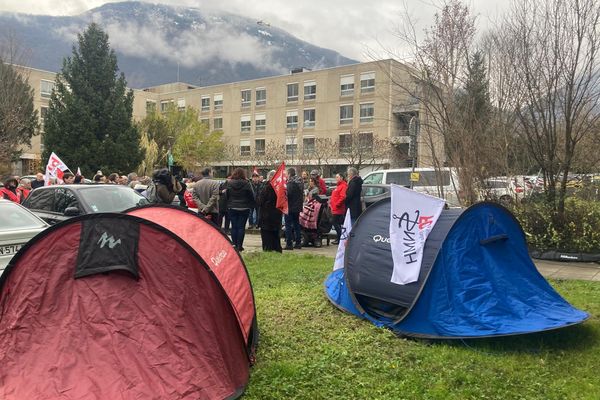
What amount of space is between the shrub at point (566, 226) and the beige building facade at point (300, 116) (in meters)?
28.9

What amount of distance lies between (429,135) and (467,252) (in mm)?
8994

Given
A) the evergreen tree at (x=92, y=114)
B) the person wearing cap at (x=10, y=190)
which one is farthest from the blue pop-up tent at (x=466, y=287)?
the evergreen tree at (x=92, y=114)

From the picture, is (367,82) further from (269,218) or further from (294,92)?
(269,218)

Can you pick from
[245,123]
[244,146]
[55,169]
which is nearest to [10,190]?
[55,169]

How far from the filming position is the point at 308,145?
5109 cm

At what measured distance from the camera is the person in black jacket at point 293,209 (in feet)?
38.6

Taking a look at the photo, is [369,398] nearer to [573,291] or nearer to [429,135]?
[573,291]

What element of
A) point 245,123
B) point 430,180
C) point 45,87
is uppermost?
point 45,87

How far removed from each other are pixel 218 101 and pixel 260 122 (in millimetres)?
7752

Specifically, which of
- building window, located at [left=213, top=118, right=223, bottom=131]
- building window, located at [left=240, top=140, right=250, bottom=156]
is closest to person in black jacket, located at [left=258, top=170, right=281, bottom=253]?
building window, located at [left=240, top=140, right=250, bottom=156]

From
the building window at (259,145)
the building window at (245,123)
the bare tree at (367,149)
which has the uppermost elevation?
the building window at (245,123)

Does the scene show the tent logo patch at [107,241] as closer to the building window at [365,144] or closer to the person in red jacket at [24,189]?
the person in red jacket at [24,189]

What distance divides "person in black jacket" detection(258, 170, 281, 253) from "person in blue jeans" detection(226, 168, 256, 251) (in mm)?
259

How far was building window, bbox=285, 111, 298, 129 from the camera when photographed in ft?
192
